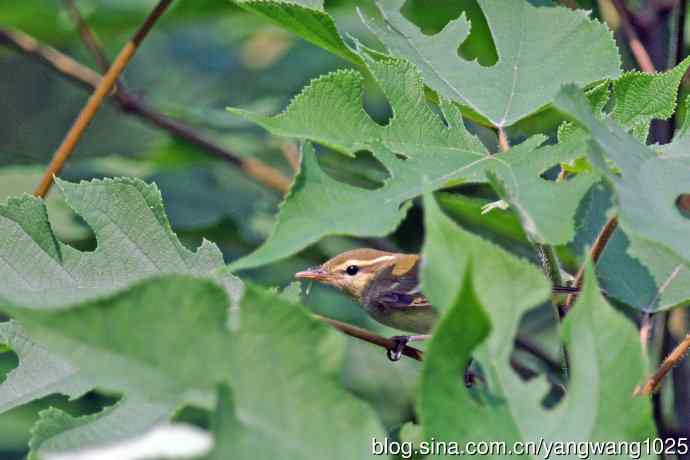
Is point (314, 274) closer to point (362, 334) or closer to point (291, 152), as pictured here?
point (291, 152)

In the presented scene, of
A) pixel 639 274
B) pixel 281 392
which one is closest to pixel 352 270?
pixel 639 274

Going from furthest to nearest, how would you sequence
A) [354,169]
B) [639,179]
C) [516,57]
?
[354,169] → [516,57] → [639,179]

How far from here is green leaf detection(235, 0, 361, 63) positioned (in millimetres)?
2193

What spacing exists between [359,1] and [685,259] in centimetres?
301

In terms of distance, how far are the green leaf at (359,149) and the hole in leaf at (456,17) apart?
81.3 inches

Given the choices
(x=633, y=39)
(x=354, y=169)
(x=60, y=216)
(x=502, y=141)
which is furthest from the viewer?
(x=60, y=216)

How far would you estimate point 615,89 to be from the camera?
213 cm

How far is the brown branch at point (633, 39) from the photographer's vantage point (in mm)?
3010

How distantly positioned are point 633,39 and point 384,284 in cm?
112

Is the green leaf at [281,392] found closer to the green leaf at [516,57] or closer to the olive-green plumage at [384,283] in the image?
the green leaf at [516,57]

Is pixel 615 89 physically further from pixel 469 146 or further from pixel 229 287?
pixel 229 287

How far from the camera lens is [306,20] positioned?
2219mm

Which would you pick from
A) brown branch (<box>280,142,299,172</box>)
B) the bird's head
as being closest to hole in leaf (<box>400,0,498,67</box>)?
brown branch (<box>280,142,299,172</box>)

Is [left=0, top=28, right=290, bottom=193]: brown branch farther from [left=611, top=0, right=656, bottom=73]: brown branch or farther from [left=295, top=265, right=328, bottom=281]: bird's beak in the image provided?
[left=611, top=0, right=656, bottom=73]: brown branch
